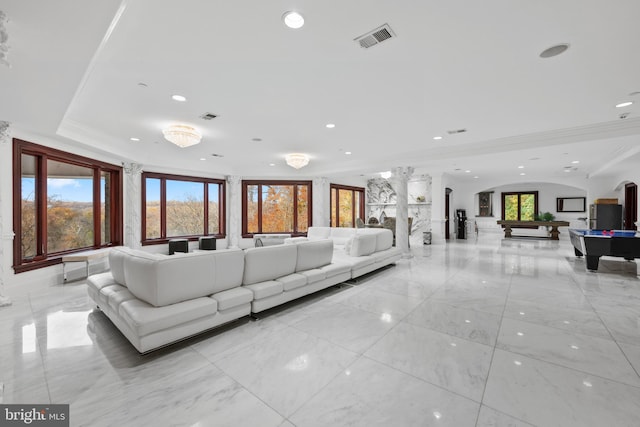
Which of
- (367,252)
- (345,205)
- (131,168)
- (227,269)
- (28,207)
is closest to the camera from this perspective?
(227,269)

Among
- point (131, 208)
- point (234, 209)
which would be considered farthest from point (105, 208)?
point (234, 209)

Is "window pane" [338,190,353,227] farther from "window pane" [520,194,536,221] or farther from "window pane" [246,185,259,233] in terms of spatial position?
"window pane" [520,194,536,221]

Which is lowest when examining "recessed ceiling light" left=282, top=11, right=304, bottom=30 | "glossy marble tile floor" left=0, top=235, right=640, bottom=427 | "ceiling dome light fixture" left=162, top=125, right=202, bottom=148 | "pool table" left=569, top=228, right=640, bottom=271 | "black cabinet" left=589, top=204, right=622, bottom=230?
"glossy marble tile floor" left=0, top=235, right=640, bottom=427

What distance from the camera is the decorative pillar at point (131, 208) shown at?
23.2 feet

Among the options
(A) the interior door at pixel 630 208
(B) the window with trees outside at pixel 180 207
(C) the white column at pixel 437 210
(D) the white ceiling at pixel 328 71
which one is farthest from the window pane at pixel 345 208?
(A) the interior door at pixel 630 208

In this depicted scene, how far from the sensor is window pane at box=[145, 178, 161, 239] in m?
7.99

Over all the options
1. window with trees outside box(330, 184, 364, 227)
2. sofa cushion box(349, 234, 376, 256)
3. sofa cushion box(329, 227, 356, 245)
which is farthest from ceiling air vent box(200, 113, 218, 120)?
window with trees outside box(330, 184, 364, 227)

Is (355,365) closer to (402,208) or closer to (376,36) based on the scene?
(376,36)

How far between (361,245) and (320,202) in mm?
5085

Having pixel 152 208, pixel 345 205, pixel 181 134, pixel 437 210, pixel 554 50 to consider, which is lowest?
pixel 437 210

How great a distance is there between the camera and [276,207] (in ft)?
35.0

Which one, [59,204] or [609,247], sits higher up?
[59,204]

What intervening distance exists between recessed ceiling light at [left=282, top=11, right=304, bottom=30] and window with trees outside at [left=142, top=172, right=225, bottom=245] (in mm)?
7418

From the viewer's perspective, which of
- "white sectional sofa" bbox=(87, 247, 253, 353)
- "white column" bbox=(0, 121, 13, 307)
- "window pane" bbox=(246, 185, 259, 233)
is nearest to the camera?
"white sectional sofa" bbox=(87, 247, 253, 353)
